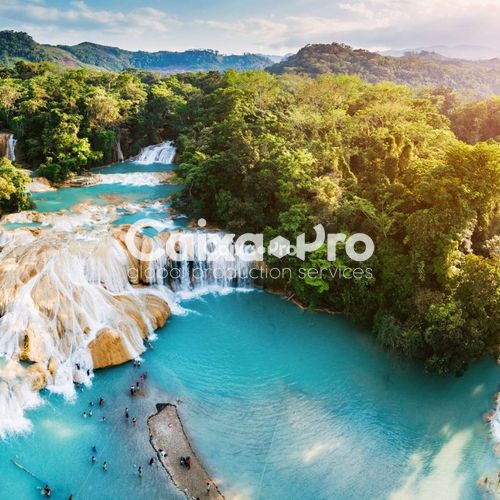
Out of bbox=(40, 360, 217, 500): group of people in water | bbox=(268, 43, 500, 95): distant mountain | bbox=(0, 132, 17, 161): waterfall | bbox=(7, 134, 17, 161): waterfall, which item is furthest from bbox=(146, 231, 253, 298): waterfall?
bbox=(268, 43, 500, 95): distant mountain

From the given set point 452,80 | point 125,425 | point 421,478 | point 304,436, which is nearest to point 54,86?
point 125,425

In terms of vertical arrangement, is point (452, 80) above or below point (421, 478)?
above

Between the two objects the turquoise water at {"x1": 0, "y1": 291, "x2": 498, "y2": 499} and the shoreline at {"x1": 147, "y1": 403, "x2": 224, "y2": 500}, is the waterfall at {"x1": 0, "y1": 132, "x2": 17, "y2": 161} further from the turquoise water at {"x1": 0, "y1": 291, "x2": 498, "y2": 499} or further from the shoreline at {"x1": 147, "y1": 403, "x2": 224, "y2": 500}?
the shoreline at {"x1": 147, "y1": 403, "x2": 224, "y2": 500}

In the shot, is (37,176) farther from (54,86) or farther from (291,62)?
(291,62)

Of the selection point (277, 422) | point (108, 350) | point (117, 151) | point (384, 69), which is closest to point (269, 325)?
point (277, 422)

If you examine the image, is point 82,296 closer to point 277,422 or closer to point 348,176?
point 277,422

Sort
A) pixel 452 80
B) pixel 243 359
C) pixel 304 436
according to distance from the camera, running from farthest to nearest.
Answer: pixel 452 80
pixel 243 359
pixel 304 436
